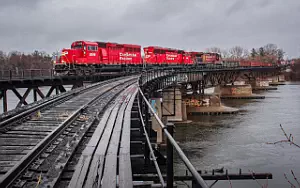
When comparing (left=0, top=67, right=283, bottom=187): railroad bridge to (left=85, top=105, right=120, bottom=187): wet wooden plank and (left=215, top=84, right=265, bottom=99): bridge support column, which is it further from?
(left=215, top=84, right=265, bottom=99): bridge support column

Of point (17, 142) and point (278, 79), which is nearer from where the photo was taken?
point (17, 142)

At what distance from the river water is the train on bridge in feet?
40.5

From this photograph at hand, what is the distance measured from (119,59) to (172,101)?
9.97 metres

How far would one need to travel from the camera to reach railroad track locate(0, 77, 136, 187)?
463 cm

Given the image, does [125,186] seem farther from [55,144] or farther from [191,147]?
[191,147]

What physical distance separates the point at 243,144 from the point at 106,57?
21201 millimetres

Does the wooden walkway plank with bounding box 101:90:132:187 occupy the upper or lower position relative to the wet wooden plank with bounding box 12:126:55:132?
lower

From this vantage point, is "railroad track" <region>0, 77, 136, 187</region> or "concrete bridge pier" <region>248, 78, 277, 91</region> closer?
"railroad track" <region>0, 77, 136, 187</region>

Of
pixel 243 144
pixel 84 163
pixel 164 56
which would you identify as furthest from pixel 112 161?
pixel 164 56

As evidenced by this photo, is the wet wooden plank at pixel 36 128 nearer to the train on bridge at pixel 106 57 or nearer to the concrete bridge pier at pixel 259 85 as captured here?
the train on bridge at pixel 106 57

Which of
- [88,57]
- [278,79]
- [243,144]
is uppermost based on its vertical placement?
[88,57]

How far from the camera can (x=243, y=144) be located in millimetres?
24281

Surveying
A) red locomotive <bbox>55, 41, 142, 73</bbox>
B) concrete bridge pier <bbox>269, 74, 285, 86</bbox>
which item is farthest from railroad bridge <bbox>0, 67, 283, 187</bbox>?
concrete bridge pier <bbox>269, 74, 285, 86</bbox>

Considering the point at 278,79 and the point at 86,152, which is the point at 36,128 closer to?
the point at 86,152
